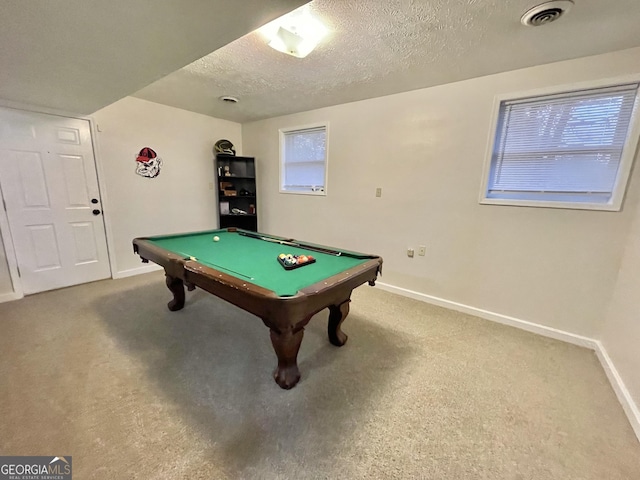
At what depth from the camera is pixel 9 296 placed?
2723 mm

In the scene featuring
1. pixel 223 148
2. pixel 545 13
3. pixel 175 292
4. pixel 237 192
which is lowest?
pixel 175 292

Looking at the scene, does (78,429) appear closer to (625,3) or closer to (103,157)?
(103,157)

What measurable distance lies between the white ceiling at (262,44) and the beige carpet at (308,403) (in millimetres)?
1993

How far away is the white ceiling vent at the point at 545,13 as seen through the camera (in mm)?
1413

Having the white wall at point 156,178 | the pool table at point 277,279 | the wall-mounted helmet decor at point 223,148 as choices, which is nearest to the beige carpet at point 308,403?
the pool table at point 277,279

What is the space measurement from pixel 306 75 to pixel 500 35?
156 centimetres

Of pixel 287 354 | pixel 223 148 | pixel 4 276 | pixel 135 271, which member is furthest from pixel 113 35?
pixel 135 271

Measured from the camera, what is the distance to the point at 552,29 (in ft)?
5.42

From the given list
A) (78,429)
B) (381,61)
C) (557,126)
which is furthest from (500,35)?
(78,429)

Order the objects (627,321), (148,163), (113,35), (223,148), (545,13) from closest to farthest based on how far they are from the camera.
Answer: (113,35) → (545,13) → (627,321) → (148,163) → (223,148)

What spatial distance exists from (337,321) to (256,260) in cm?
80

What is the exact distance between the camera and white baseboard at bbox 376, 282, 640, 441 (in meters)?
1.50

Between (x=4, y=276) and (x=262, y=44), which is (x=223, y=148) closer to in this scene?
(x=262, y=44)

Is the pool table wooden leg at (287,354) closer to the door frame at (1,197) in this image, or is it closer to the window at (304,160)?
the window at (304,160)
